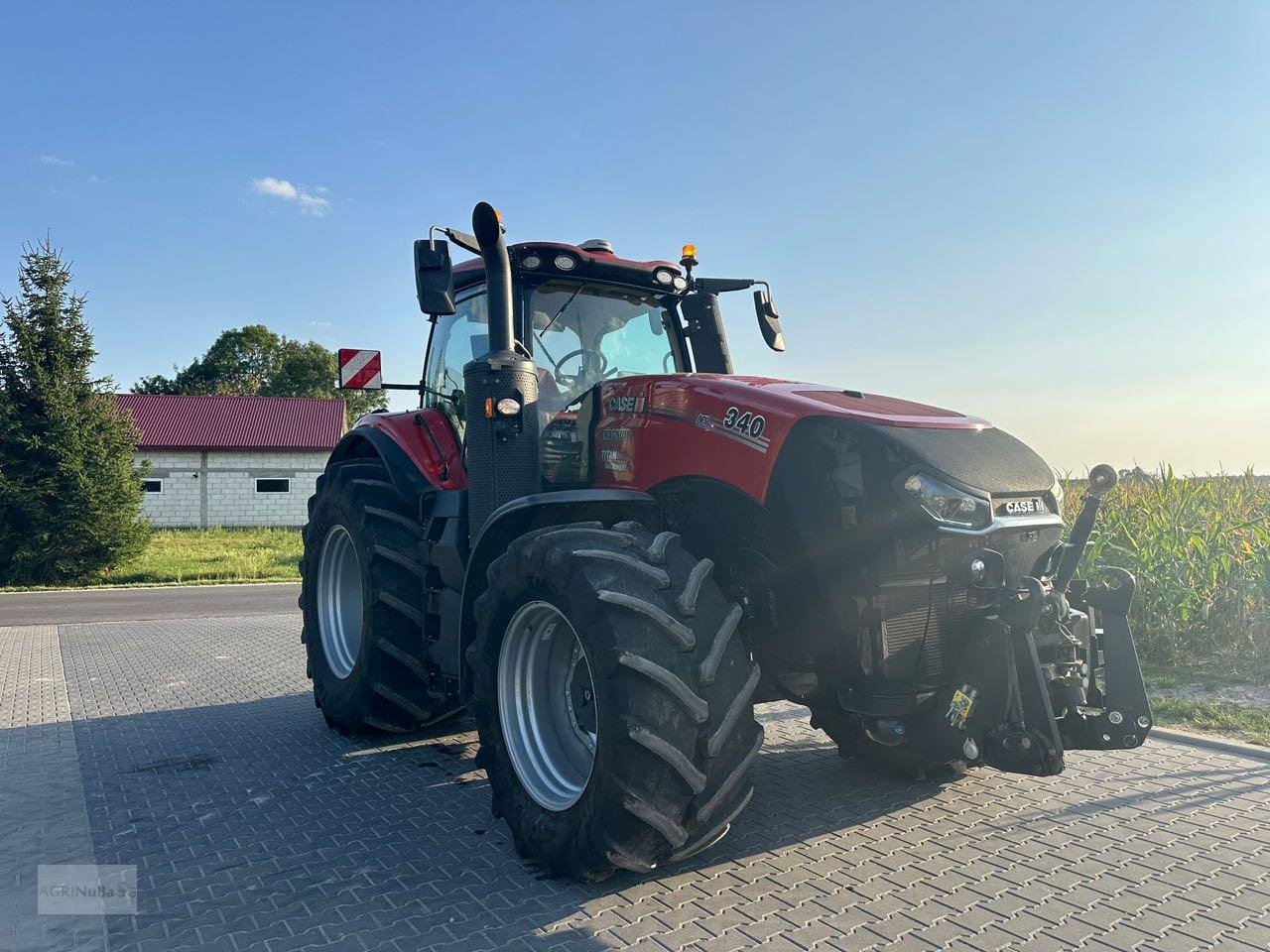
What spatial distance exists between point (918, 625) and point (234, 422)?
3416 cm

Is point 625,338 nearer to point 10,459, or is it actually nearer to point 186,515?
point 10,459


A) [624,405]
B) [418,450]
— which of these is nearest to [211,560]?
[418,450]

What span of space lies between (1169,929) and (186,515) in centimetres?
3326

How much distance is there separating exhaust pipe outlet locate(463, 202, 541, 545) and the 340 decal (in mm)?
1092

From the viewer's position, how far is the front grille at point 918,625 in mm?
3305

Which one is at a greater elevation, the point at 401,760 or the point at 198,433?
the point at 198,433

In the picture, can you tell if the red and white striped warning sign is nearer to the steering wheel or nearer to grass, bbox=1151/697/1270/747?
the steering wheel

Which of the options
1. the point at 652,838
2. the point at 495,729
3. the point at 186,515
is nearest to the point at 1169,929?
the point at 652,838

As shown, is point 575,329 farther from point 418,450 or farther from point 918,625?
point 918,625

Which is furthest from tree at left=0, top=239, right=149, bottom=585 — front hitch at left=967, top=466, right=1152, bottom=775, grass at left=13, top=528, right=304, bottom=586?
front hitch at left=967, top=466, right=1152, bottom=775

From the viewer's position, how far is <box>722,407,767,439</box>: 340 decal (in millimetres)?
3520

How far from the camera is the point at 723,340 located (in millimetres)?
5344

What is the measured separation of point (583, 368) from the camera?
4867 mm

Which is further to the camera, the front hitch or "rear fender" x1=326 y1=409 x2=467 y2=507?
"rear fender" x1=326 y1=409 x2=467 y2=507
